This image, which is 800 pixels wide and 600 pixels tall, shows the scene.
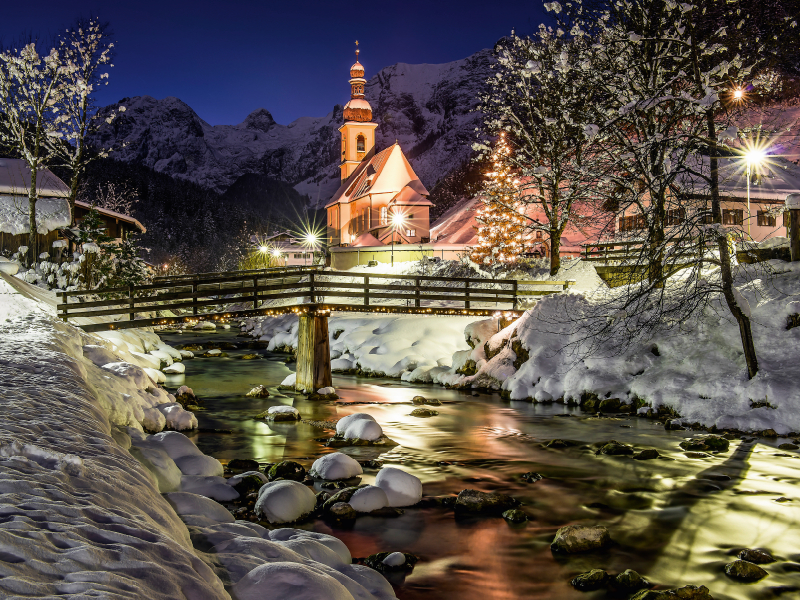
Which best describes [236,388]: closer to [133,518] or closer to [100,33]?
[133,518]

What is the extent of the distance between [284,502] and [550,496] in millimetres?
4730

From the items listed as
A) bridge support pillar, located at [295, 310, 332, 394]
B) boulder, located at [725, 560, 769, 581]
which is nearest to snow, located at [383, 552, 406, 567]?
boulder, located at [725, 560, 769, 581]

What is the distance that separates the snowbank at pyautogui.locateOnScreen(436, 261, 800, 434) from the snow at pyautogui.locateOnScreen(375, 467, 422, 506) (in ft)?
30.1

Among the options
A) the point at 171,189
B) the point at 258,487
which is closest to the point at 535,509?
the point at 258,487

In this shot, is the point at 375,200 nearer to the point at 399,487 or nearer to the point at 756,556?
the point at 399,487

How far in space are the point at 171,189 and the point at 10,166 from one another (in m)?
95.0

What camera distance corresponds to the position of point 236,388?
22.6 meters

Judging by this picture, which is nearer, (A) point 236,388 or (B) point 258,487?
(B) point 258,487

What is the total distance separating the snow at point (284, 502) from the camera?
8.95 m

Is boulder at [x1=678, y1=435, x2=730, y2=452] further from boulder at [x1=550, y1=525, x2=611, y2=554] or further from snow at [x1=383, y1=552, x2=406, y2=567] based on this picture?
snow at [x1=383, y1=552, x2=406, y2=567]

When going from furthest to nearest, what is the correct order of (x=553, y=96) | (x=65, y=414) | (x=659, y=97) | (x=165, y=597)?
1. (x=553, y=96)
2. (x=659, y=97)
3. (x=65, y=414)
4. (x=165, y=597)

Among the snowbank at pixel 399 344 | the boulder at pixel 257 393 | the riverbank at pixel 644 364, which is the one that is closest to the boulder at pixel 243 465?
the boulder at pixel 257 393

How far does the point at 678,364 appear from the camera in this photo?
1817 cm

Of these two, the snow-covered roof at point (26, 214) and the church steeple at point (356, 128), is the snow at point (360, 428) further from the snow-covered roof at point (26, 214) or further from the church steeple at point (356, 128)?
the church steeple at point (356, 128)
